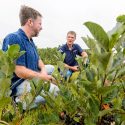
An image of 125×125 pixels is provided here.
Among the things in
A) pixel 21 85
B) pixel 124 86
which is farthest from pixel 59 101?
pixel 21 85

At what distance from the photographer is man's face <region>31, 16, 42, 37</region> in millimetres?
5314

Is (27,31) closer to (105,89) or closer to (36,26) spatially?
(36,26)

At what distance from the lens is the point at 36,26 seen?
5.34 meters

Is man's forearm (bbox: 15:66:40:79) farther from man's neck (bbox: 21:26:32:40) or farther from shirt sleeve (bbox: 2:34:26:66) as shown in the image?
man's neck (bbox: 21:26:32:40)

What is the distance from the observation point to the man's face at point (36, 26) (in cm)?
531

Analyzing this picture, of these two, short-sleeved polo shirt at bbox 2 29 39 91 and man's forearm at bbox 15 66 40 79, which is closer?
man's forearm at bbox 15 66 40 79

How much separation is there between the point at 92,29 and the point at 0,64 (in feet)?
1.33

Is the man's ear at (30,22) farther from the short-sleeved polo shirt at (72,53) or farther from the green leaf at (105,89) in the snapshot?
the green leaf at (105,89)

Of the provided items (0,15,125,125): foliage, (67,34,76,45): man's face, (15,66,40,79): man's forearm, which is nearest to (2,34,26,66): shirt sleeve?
(15,66,40,79): man's forearm

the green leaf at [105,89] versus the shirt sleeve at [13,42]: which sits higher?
the green leaf at [105,89]

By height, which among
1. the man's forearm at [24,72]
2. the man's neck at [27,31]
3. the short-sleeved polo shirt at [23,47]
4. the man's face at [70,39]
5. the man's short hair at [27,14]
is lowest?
→ the man's face at [70,39]

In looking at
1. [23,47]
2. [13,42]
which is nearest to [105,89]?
[13,42]

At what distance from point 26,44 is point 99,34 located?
153 inches

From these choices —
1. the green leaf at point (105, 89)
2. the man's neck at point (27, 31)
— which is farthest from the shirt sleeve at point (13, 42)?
the green leaf at point (105, 89)
